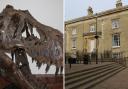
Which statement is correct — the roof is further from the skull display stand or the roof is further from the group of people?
the group of people

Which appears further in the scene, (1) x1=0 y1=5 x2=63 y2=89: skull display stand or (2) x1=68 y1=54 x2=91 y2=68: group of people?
(2) x1=68 y1=54 x2=91 y2=68: group of people

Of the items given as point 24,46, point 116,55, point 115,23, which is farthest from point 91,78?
point 24,46

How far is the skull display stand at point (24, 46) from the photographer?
438cm

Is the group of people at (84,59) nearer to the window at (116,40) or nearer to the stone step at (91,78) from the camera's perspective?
the stone step at (91,78)

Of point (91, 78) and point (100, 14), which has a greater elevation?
point (100, 14)

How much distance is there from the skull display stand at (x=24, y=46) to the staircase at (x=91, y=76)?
32 cm

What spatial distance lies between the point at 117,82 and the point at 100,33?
0.79 metres

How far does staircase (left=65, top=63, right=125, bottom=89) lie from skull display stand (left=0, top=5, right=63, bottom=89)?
1.04 feet

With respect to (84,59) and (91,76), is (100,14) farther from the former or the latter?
(91,76)

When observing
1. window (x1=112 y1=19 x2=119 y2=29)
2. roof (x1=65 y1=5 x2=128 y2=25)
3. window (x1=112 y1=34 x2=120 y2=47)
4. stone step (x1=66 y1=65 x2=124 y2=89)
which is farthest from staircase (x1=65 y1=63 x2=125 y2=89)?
roof (x1=65 y1=5 x2=128 y2=25)

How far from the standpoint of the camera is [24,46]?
4488 mm

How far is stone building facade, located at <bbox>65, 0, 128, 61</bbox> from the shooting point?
439 centimetres

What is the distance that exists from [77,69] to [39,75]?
594 mm

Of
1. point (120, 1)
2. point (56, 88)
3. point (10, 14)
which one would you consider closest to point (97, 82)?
point (56, 88)
